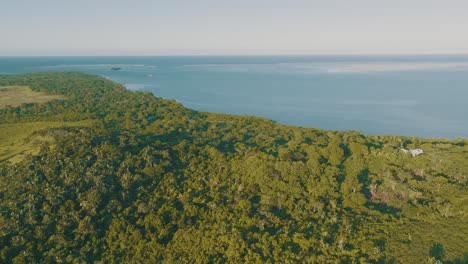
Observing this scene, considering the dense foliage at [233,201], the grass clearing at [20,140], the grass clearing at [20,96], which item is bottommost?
the dense foliage at [233,201]

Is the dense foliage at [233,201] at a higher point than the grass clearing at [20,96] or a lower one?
lower

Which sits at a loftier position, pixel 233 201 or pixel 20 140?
pixel 20 140

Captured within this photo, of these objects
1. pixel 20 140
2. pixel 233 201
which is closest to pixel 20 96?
pixel 20 140

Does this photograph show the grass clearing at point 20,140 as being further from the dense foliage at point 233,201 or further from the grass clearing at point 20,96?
the grass clearing at point 20,96

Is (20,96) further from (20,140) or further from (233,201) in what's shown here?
(233,201)

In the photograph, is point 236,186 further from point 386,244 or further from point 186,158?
point 386,244

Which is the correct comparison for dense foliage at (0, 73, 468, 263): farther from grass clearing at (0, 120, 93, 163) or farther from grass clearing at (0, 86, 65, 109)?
grass clearing at (0, 86, 65, 109)

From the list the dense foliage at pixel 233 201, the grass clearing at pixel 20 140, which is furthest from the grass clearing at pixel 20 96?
the dense foliage at pixel 233 201
